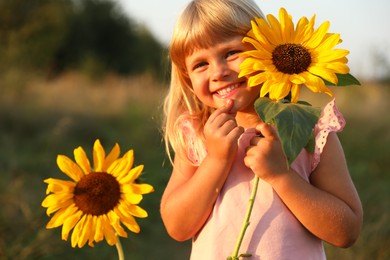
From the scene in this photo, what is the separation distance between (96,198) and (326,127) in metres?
0.65

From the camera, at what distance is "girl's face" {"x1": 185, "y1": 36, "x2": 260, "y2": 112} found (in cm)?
175

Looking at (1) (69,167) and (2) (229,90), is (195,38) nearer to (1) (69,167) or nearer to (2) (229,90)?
(2) (229,90)

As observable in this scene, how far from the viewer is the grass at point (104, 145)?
11.5ft

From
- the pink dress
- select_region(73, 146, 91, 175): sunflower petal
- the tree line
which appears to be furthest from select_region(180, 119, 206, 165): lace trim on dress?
the tree line

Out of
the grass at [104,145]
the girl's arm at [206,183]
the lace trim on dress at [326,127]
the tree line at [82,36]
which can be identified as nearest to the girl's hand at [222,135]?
the girl's arm at [206,183]

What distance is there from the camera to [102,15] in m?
23.0

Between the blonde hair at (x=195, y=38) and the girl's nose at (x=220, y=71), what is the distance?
0.07 m

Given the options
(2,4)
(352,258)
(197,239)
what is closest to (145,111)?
(352,258)

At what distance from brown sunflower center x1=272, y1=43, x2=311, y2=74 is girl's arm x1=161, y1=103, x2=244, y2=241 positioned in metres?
0.26

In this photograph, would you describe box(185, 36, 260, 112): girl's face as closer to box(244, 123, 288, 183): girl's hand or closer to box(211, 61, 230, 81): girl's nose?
box(211, 61, 230, 81): girl's nose

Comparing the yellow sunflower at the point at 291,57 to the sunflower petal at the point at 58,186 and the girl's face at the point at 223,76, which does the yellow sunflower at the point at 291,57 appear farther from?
the sunflower petal at the point at 58,186

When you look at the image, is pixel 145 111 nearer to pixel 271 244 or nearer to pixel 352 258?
pixel 352 258

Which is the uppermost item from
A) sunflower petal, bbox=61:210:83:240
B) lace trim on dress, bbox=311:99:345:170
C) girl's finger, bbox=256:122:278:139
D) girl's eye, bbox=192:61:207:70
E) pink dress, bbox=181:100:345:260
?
girl's eye, bbox=192:61:207:70

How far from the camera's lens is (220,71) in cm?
175
